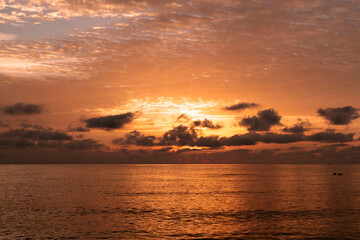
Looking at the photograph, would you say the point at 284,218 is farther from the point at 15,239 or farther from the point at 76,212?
the point at 15,239

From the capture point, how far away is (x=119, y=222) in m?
61.9

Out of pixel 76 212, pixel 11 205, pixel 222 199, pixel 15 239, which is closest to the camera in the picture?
pixel 15 239

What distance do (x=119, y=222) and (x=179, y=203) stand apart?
2850cm

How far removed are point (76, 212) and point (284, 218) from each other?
4138 cm

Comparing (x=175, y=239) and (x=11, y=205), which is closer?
(x=175, y=239)

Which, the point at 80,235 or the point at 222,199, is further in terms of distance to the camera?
the point at 222,199

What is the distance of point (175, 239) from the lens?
5028 centimetres

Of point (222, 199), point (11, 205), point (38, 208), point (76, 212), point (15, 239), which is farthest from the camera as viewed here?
point (222, 199)

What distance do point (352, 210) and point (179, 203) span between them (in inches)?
1547

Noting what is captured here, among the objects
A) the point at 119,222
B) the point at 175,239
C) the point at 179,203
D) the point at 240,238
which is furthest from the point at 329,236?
the point at 179,203

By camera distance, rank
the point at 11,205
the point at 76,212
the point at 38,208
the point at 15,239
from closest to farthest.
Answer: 1. the point at 15,239
2. the point at 76,212
3. the point at 38,208
4. the point at 11,205

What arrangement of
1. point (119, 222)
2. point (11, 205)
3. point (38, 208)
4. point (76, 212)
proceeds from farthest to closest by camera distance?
point (11, 205) < point (38, 208) < point (76, 212) < point (119, 222)

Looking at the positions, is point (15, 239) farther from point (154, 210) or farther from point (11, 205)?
point (11, 205)

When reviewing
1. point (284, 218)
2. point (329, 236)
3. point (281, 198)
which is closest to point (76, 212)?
point (284, 218)
